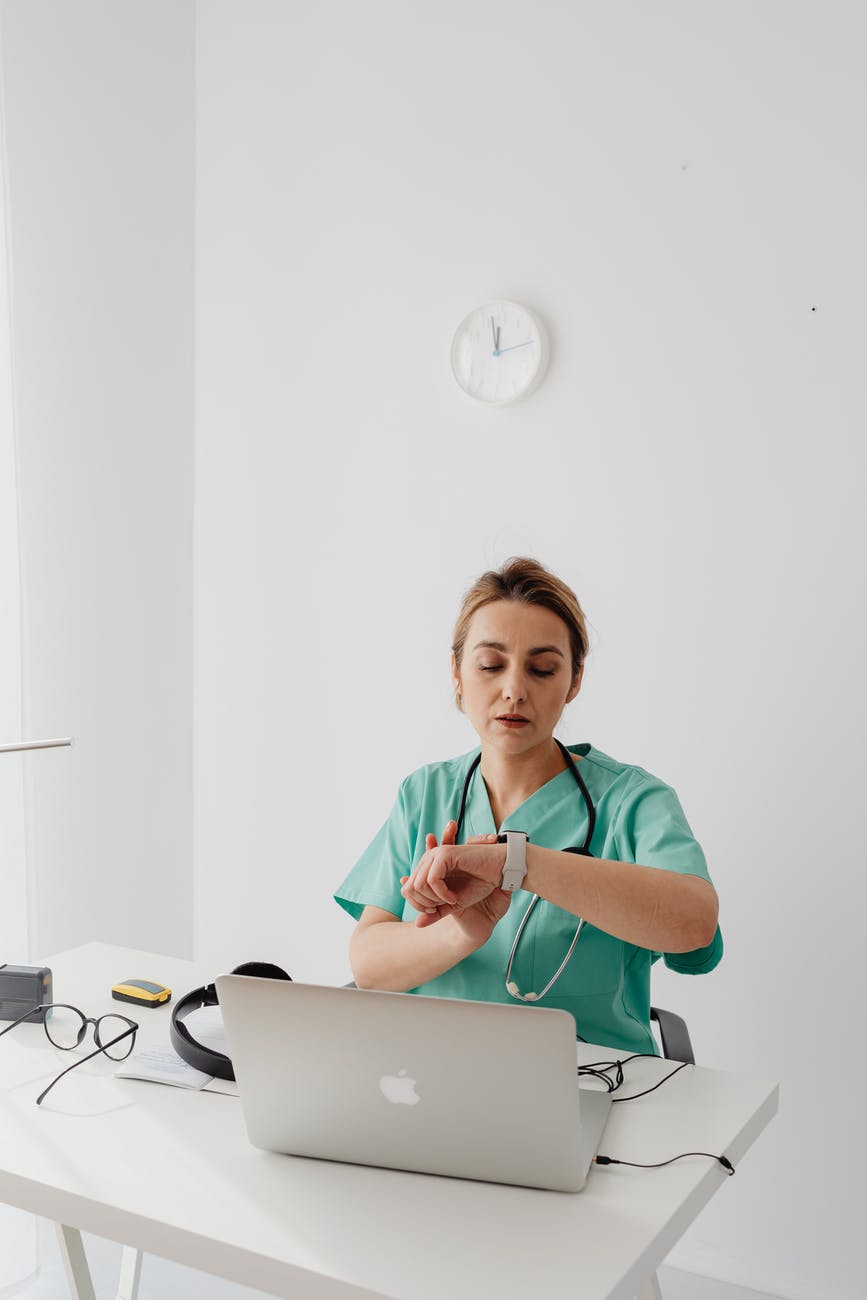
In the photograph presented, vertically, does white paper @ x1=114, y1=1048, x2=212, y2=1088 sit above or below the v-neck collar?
below

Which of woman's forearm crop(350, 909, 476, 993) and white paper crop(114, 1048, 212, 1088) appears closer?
white paper crop(114, 1048, 212, 1088)

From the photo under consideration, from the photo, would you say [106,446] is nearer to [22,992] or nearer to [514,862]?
[22,992]

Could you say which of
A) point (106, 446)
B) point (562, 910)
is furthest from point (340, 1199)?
point (106, 446)

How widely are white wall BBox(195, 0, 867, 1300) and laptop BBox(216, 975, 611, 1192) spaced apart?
3.80ft

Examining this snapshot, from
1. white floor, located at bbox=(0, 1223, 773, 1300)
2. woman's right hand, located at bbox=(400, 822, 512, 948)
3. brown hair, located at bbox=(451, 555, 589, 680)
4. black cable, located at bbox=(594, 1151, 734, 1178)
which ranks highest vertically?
brown hair, located at bbox=(451, 555, 589, 680)

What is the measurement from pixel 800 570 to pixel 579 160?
890 mm

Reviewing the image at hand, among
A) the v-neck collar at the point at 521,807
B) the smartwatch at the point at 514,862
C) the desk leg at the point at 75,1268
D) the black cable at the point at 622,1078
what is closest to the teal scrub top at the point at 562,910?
the v-neck collar at the point at 521,807

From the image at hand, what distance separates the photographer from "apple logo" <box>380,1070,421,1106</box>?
104 centimetres

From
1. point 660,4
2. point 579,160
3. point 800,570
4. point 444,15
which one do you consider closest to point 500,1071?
point 800,570

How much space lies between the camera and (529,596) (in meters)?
1.62

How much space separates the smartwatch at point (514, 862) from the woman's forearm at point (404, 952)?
0.40 feet

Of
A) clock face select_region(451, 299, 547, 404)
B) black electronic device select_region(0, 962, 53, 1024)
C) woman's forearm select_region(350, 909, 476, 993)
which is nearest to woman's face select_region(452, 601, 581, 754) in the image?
woman's forearm select_region(350, 909, 476, 993)

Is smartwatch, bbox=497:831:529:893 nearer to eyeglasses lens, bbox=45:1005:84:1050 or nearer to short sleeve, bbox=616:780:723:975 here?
short sleeve, bbox=616:780:723:975

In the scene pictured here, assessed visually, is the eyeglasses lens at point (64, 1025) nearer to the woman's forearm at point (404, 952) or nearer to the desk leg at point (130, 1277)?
the woman's forearm at point (404, 952)
